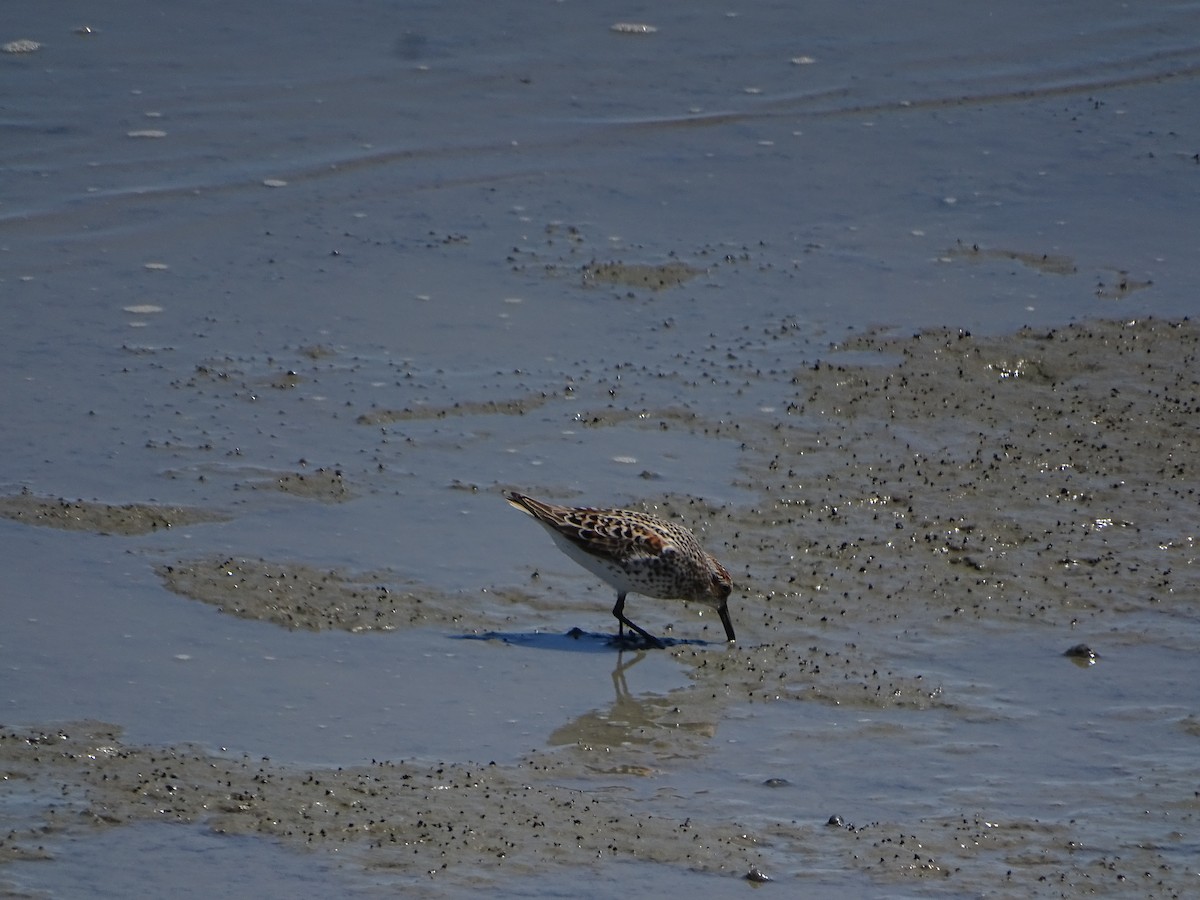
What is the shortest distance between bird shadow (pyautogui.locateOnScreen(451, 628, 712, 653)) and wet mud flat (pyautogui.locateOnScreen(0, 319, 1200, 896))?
0.14 meters

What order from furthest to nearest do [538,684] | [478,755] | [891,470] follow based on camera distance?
[891,470] < [538,684] < [478,755]

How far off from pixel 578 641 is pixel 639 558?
50 centimetres

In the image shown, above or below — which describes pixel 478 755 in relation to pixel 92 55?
below

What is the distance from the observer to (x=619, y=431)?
36.5 ft

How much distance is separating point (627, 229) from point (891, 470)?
421 centimetres

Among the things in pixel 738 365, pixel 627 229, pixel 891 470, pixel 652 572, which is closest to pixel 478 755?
pixel 652 572

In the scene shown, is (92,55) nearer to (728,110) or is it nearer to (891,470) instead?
(728,110)

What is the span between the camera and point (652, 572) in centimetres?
900

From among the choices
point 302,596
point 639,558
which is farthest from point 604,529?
point 302,596

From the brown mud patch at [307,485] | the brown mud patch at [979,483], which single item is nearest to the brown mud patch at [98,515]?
the brown mud patch at [307,485]

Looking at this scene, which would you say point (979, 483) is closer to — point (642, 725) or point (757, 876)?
point (642, 725)

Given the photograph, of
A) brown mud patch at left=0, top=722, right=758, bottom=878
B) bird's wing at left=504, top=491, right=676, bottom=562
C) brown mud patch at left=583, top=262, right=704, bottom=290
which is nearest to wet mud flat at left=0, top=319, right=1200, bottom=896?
brown mud patch at left=0, top=722, right=758, bottom=878

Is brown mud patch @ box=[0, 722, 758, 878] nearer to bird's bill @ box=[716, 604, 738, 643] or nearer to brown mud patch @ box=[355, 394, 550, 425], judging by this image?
bird's bill @ box=[716, 604, 738, 643]

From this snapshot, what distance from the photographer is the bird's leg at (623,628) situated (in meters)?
9.08
